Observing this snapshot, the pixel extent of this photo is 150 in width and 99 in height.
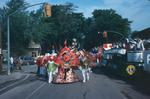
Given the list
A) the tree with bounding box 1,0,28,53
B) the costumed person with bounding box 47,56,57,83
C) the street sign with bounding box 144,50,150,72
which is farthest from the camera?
the tree with bounding box 1,0,28,53

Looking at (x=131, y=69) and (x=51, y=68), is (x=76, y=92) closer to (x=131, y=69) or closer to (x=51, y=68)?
(x=131, y=69)

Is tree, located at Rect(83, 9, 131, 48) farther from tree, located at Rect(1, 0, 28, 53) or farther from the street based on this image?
the street

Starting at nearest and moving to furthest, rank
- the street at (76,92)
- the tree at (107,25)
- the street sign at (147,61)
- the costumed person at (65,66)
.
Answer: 1. the street at (76,92)
2. the street sign at (147,61)
3. the costumed person at (65,66)
4. the tree at (107,25)

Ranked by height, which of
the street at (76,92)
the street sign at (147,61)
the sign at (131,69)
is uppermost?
the street sign at (147,61)

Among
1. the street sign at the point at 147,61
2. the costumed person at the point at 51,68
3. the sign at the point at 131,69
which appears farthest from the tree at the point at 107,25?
the street sign at the point at 147,61

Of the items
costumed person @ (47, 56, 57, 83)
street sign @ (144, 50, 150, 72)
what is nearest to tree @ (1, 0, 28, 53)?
costumed person @ (47, 56, 57, 83)

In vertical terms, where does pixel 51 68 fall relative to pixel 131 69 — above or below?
above

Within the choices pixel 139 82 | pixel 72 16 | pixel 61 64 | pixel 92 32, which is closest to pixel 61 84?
pixel 61 64

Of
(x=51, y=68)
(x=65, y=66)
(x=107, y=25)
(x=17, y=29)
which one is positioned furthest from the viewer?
(x=107, y=25)

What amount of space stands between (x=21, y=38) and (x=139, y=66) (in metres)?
66.9

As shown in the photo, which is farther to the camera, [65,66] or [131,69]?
[131,69]

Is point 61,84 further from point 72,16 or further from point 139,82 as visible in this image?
point 72,16

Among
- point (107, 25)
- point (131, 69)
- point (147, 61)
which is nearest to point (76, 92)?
point (147, 61)

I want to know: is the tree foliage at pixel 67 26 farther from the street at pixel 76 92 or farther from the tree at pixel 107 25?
the street at pixel 76 92
